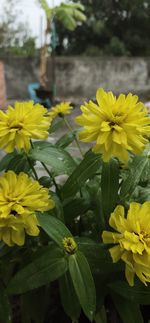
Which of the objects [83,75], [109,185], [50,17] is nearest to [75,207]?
[109,185]

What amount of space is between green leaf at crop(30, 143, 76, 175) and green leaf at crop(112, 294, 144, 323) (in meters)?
0.23

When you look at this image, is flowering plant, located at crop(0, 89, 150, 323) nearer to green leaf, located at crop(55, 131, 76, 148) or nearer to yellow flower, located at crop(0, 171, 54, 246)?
yellow flower, located at crop(0, 171, 54, 246)

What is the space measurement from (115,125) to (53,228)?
18 centimetres

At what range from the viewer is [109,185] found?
734mm

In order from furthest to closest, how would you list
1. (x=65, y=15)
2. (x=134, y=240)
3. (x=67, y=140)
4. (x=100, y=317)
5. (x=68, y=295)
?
(x=65, y=15) → (x=67, y=140) → (x=100, y=317) → (x=68, y=295) → (x=134, y=240)

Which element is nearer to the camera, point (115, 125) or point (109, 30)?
point (115, 125)

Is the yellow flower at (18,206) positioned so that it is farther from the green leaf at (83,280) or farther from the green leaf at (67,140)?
the green leaf at (67,140)

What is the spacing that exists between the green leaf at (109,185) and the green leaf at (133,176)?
0.10 ft

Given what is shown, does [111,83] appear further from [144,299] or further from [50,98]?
[144,299]

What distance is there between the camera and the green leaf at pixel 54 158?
31.0 inches

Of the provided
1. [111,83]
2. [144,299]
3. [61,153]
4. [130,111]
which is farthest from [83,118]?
[111,83]

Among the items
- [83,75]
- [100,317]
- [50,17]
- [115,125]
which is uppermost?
[115,125]

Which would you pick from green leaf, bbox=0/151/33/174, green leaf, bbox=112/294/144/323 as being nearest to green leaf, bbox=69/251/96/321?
green leaf, bbox=112/294/144/323

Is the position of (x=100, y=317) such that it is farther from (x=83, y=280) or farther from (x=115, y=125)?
(x=115, y=125)
